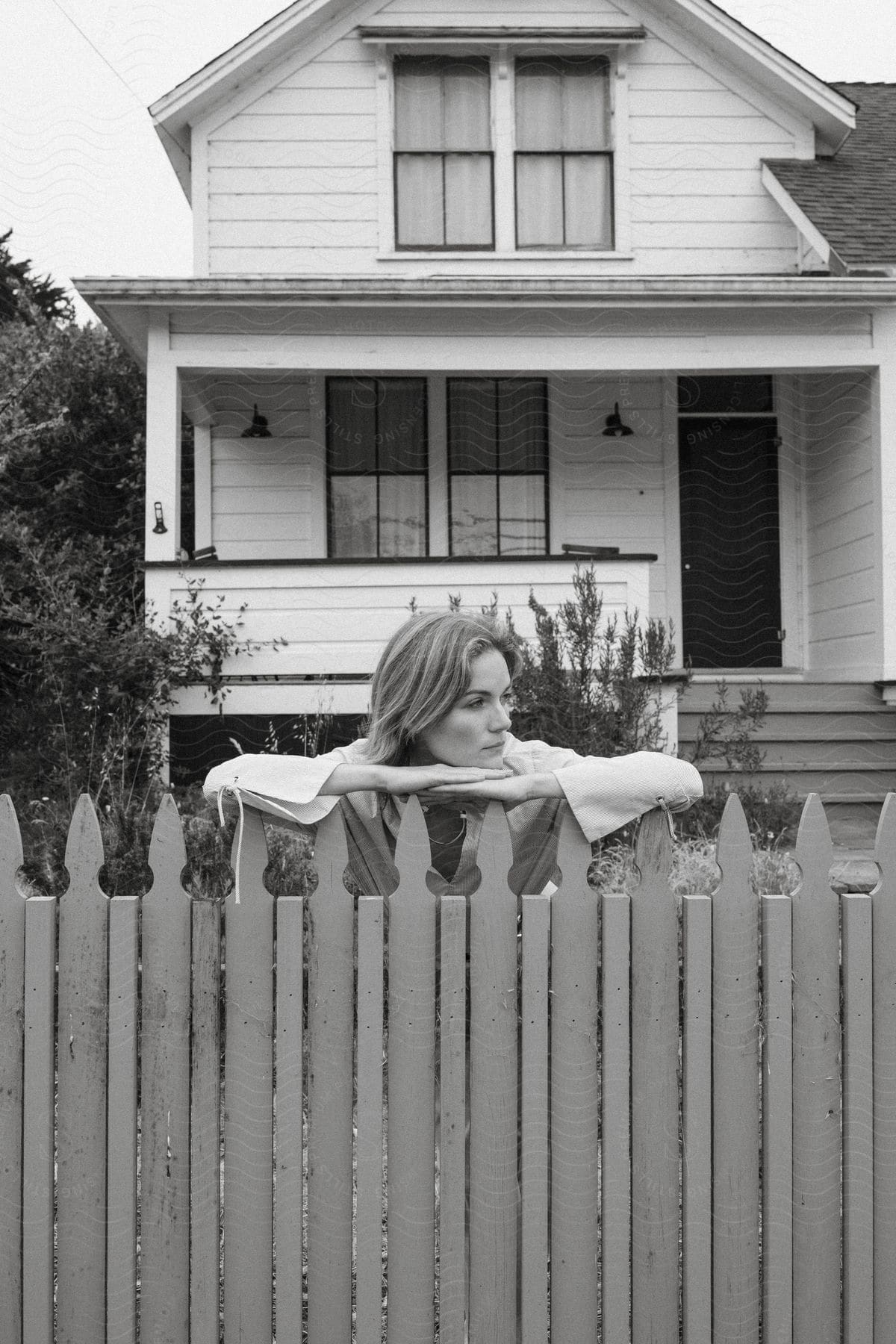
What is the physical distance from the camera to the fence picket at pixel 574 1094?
208 cm

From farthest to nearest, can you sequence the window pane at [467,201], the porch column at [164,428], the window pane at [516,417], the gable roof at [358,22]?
1. the window pane at [516,417]
2. the window pane at [467,201]
3. the gable roof at [358,22]
4. the porch column at [164,428]

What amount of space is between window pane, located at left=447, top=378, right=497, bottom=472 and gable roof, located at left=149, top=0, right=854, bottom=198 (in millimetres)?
2832

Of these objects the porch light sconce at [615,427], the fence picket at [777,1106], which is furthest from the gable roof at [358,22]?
the fence picket at [777,1106]

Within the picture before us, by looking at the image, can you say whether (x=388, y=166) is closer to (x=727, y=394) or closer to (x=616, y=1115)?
(x=727, y=394)

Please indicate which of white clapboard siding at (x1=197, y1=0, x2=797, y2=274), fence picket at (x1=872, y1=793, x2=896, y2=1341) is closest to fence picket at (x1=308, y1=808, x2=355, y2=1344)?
fence picket at (x1=872, y1=793, x2=896, y2=1341)

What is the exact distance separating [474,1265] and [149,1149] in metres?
0.61

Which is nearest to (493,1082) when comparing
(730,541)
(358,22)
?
(730,541)

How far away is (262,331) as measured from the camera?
8.16 meters

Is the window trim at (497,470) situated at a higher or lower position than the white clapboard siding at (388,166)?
lower

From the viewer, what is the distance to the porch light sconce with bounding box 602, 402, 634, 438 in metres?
9.86

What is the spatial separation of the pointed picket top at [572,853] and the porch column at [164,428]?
244 inches

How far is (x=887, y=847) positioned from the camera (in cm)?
212

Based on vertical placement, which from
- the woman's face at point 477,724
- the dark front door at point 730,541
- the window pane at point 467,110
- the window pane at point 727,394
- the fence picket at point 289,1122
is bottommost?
the fence picket at point 289,1122

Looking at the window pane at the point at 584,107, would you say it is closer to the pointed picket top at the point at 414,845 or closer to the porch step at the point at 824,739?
the porch step at the point at 824,739
